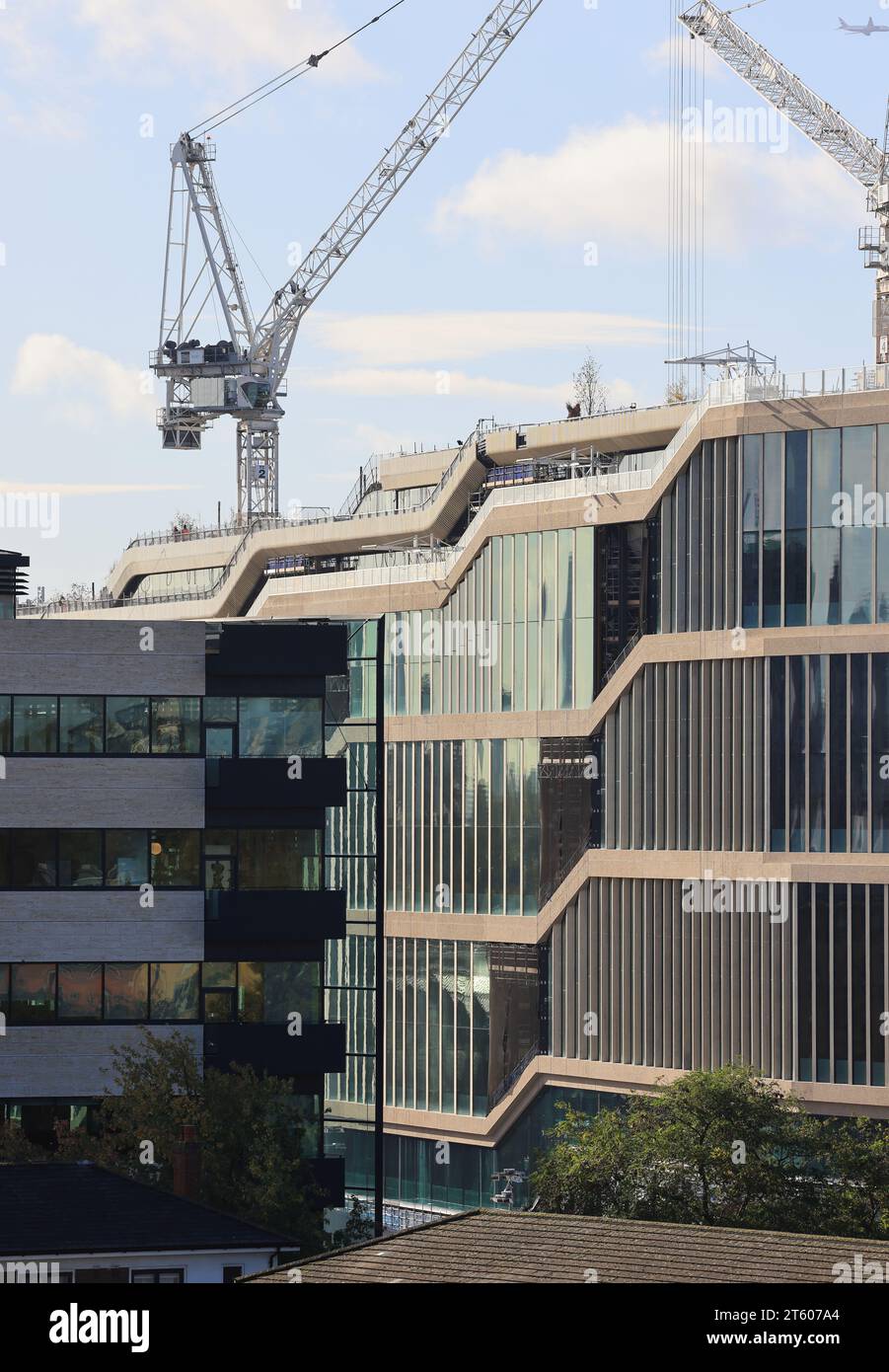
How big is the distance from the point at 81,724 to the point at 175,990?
25.0ft

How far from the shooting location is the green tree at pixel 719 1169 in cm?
6475

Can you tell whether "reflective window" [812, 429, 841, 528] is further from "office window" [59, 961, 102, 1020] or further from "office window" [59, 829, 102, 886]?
"office window" [59, 961, 102, 1020]

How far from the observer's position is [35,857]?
67125 millimetres

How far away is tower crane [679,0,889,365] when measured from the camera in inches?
6683

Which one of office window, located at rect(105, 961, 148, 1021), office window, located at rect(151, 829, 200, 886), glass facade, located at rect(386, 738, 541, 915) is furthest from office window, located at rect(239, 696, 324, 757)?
glass facade, located at rect(386, 738, 541, 915)

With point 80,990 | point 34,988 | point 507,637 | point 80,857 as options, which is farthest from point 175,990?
point 507,637

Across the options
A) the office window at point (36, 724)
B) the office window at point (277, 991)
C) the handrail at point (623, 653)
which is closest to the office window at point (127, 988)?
the office window at point (277, 991)

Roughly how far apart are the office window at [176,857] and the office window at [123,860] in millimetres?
374

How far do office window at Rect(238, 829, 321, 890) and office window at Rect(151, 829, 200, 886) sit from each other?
1233 millimetres

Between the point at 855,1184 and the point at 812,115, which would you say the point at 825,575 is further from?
the point at 812,115

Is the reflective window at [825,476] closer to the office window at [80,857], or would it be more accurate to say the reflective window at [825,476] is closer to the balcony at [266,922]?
the balcony at [266,922]

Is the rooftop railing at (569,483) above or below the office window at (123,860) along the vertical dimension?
above

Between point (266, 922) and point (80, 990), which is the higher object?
point (266, 922)
